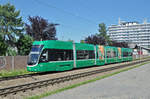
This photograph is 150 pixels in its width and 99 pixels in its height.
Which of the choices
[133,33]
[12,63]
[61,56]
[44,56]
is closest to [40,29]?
[12,63]

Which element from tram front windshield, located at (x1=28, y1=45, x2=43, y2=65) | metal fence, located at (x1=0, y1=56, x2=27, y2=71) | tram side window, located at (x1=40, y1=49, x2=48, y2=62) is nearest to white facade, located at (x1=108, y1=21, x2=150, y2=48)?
metal fence, located at (x1=0, y1=56, x2=27, y2=71)

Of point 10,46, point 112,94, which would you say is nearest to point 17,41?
point 10,46

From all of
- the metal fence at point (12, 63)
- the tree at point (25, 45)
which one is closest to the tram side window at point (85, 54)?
the metal fence at point (12, 63)

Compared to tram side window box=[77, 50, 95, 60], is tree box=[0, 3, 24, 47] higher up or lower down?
higher up

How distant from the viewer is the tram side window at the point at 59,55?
52.0 feet

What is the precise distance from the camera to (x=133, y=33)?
159 m

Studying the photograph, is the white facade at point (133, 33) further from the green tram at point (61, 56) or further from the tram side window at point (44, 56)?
the tram side window at point (44, 56)

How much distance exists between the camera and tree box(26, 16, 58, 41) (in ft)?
106

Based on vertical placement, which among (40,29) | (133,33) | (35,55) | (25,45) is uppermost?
(133,33)

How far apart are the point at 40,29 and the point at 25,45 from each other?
416 cm

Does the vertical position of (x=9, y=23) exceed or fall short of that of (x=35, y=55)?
it exceeds it

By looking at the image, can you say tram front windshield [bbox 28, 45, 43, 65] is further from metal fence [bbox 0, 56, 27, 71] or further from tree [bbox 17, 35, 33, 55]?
tree [bbox 17, 35, 33, 55]

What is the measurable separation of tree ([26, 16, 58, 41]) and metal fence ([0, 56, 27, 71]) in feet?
39.1

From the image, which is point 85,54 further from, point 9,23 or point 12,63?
point 9,23
